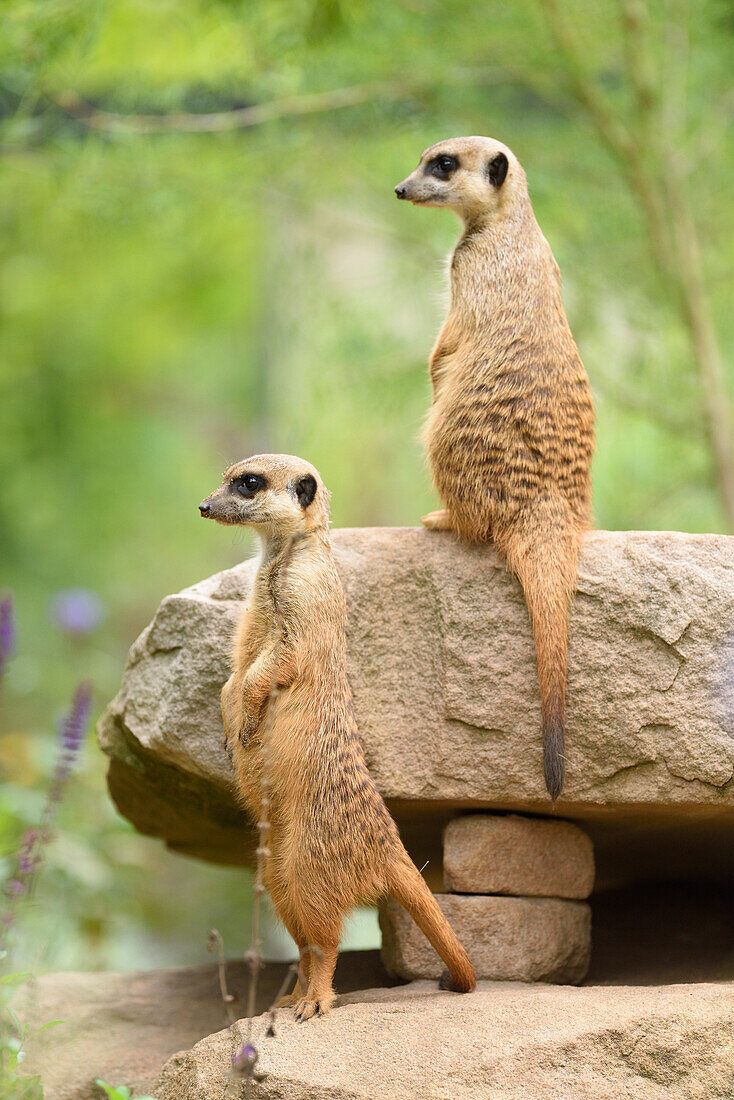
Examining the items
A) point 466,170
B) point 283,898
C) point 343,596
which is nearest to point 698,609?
point 343,596

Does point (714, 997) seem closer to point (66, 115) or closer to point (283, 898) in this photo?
point (283, 898)

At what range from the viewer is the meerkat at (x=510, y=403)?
2.40 m

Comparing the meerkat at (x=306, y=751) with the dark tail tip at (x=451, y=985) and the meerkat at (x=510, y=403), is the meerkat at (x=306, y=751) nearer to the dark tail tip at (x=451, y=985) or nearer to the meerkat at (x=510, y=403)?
the dark tail tip at (x=451, y=985)

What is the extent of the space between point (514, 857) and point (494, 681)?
45 centimetres

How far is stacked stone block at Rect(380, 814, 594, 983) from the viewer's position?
2.50 meters

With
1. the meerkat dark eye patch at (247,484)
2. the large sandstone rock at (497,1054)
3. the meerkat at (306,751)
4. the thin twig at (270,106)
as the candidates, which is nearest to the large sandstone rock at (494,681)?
the meerkat at (306,751)

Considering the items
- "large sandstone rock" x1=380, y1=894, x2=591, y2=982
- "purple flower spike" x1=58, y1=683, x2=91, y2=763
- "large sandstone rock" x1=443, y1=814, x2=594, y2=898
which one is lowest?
"large sandstone rock" x1=380, y1=894, x2=591, y2=982

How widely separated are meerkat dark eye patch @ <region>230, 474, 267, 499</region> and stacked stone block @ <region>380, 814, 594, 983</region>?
91cm

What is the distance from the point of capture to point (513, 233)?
110 inches

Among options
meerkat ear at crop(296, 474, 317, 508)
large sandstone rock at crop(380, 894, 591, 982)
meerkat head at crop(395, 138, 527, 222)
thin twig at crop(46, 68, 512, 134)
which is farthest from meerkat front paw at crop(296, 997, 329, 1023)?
thin twig at crop(46, 68, 512, 134)

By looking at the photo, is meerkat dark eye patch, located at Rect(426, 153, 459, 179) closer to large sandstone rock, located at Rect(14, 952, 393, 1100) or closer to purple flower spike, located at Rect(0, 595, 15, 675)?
purple flower spike, located at Rect(0, 595, 15, 675)

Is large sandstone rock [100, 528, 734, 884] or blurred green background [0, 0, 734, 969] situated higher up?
blurred green background [0, 0, 734, 969]

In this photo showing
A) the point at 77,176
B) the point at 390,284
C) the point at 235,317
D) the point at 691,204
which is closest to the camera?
the point at 77,176

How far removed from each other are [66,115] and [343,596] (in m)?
3.11
